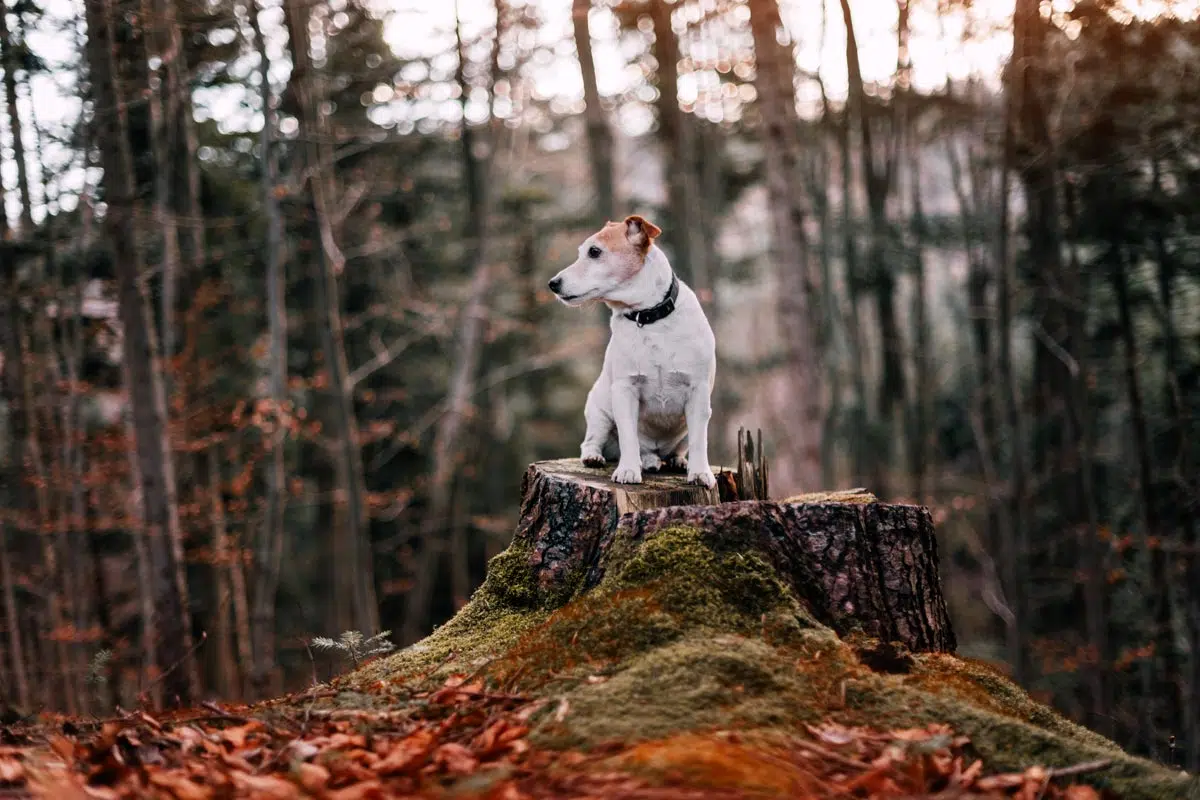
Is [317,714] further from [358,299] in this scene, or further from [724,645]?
[358,299]

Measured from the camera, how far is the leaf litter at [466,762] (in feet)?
9.24

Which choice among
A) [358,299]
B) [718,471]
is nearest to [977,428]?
[718,471]

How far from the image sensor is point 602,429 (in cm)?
620

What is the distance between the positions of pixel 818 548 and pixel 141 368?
7.86 meters

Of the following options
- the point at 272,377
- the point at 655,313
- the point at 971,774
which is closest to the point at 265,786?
the point at 971,774

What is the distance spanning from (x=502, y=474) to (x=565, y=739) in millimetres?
19639

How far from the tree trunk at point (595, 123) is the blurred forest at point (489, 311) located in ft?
0.34

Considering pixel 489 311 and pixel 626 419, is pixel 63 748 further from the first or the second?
pixel 489 311

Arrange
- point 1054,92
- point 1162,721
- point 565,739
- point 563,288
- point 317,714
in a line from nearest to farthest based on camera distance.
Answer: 1. point 565,739
2. point 317,714
3. point 563,288
4. point 1054,92
5. point 1162,721

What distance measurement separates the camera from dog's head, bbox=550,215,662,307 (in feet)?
18.2

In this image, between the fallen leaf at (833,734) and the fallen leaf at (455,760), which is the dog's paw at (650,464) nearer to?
the fallen leaf at (833,734)

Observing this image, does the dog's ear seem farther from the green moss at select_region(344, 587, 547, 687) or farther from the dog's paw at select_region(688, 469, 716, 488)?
the green moss at select_region(344, 587, 547, 687)

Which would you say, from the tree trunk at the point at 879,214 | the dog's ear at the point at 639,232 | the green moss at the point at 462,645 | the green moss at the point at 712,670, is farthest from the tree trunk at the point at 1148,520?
the green moss at the point at 462,645

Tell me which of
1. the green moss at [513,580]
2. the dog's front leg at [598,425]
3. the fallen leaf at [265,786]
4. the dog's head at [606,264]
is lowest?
the fallen leaf at [265,786]
